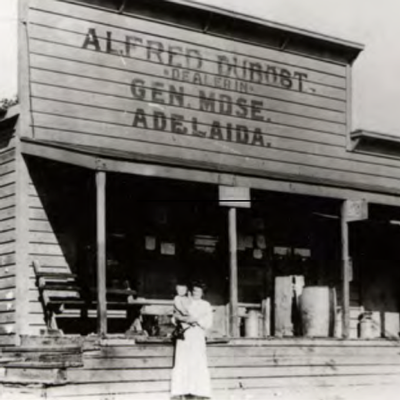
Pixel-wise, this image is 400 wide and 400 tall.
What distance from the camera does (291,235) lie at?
1664cm

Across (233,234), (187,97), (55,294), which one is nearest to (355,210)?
(233,234)

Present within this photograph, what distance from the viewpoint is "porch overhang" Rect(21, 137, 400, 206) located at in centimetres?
1170

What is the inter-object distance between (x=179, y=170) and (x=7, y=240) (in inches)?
115

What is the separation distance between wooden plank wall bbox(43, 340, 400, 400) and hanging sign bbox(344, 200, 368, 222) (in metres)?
2.13

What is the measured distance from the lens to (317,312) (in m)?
14.4

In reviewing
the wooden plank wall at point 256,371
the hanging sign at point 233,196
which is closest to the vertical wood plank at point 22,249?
the wooden plank wall at point 256,371

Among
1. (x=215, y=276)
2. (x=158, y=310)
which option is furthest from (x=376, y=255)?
(x=158, y=310)

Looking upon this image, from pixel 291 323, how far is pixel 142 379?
206 inches

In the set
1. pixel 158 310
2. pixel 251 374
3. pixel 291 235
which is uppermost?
pixel 291 235

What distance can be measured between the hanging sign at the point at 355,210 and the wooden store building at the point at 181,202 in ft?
0.12

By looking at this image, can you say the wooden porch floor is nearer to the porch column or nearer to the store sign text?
the porch column

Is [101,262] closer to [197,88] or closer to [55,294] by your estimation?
[55,294]

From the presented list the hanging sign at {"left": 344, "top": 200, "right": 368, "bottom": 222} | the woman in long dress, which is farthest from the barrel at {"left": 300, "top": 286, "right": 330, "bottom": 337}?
the woman in long dress

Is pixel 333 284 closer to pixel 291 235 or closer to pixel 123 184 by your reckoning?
pixel 291 235
